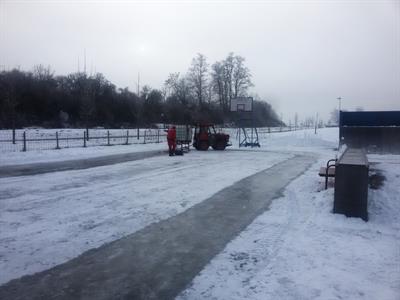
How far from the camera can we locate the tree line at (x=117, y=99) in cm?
4986

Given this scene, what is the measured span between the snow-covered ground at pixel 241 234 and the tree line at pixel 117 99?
A: 28965mm

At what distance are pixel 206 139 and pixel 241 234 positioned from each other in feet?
70.4

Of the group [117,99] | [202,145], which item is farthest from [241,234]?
[117,99]

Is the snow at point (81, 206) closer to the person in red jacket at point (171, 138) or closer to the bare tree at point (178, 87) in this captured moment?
the person in red jacket at point (171, 138)

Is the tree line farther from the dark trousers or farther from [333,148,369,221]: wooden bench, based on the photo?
[333,148,369,221]: wooden bench

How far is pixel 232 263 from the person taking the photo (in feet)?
17.8

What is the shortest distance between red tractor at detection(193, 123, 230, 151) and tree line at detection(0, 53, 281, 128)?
13982 mm

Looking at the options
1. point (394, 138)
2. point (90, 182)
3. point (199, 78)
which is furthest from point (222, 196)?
point (199, 78)

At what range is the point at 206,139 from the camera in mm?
28125

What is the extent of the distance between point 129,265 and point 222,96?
64651 mm

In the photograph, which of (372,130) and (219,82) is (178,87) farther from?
(372,130)

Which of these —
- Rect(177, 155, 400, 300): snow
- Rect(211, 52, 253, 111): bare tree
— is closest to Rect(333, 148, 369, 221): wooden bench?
Result: Rect(177, 155, 400, 300): snow

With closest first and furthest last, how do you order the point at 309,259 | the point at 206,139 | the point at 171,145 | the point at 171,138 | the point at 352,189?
the point at 309,259, the point at 352,189, the point at 171,138, the point at 171,145, the point at 206,139

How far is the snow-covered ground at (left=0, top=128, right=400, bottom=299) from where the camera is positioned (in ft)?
15.6
